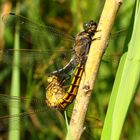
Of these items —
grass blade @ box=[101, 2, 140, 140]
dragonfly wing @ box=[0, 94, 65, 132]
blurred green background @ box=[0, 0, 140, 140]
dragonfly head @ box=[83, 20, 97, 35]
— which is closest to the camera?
grass blade @ box=[101, 2, 140, 140]

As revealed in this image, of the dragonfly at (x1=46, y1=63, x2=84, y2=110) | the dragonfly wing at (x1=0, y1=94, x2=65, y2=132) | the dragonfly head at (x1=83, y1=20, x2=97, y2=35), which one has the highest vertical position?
the dragonfly head at (x1=83, y1=20, x2=97, y2=35)

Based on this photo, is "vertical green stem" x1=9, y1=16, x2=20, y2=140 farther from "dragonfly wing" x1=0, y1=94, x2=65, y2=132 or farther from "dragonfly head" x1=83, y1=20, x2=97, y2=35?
"dragonfly head" x1=83, y1=20, x2=97, y2=35

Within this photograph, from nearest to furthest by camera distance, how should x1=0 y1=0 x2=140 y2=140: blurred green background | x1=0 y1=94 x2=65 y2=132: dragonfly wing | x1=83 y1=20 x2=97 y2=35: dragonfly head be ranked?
x1=83 y1=20 x2=97 y2=35: dragonfly head → x1=0 y1=94 x2=65 y2=132: dragonfly wing → x1=0 y1=0 x2=140 y2=140: blurred green background

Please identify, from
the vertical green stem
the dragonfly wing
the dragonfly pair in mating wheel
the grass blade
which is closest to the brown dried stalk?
the grass blade

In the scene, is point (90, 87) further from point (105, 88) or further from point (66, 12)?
point (66, 12)

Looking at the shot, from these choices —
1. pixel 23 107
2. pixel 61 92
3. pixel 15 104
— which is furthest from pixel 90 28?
pixel 23 107

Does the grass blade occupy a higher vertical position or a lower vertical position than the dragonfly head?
lower

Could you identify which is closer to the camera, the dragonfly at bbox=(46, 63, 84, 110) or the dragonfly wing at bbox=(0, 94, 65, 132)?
the dragonfly at bbox=(46, 63, 84, 110)
